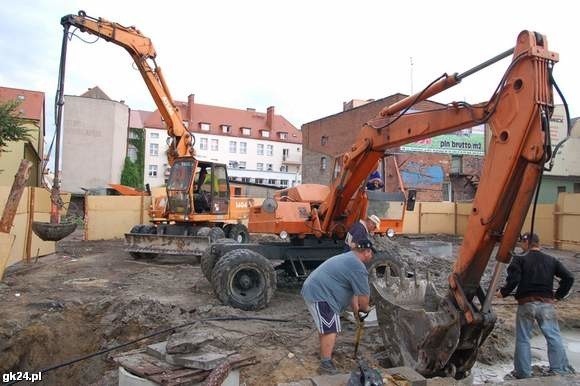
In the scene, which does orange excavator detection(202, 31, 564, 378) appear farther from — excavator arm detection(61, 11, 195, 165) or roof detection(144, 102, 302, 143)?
roof detection(144, 102, 302, 143)

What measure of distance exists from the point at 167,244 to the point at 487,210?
9095mm

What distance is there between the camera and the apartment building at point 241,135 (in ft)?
213

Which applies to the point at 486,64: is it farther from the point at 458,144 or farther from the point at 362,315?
the point at 458,144

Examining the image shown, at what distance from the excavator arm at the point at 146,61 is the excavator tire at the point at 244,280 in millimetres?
7284

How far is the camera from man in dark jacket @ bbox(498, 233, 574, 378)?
538 centimetres

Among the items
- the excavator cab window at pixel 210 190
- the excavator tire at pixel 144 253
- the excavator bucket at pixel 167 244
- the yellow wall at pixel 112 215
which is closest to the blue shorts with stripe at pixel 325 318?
the excavator bucket at pixel 167 244

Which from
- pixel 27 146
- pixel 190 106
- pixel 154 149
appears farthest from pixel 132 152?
pixel 27 146

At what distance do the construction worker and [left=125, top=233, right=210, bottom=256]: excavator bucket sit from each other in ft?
14.7

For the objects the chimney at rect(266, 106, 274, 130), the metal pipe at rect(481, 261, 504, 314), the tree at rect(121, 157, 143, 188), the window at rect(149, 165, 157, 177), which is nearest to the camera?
the metal pipe at rect(481, 261, 504, 314)

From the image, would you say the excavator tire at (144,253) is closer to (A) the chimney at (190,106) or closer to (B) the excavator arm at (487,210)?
(B) the excavator arm at (487,210)

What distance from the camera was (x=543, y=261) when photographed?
218 inches

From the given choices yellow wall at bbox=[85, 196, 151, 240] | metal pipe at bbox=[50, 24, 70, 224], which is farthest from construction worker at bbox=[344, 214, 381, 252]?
yellow wall at bbox=[85, 196, 151, 240]

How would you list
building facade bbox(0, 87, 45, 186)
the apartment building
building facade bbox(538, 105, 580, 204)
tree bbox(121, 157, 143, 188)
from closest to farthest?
1. building facade bbox(0, 87, 45, 186)
2. building facade bbox(538, 105, 580, 204)
3. tree bbox(121, 157, 143, 188)
4. the apartment building

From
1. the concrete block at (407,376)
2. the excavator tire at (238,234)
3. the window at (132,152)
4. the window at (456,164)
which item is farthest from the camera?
the window at (132,152)
